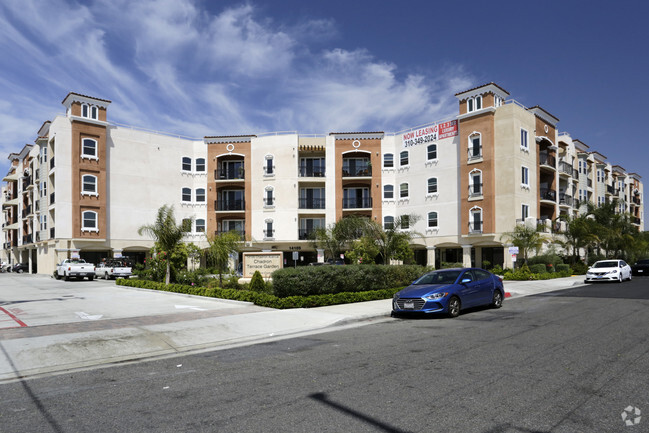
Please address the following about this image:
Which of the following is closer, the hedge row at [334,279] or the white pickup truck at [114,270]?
the hedge row at [334,279]

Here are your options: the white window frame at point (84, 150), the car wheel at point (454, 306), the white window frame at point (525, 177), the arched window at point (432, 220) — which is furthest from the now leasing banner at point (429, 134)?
the car wheel at point (454, 306)

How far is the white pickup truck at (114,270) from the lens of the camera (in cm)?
3469

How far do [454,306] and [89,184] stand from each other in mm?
36320

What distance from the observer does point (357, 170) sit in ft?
152

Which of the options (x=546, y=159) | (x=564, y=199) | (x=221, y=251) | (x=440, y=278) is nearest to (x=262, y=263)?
(x=221, y=251)

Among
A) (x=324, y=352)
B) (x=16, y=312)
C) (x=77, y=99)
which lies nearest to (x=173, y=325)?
(x=324, y=352)

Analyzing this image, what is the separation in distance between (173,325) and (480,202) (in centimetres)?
3194

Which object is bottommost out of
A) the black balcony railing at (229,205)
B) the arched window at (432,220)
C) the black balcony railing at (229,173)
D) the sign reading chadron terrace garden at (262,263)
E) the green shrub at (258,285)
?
the green shrub at (258,285)

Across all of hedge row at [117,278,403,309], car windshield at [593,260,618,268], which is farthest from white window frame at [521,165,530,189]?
hedge row at [117,278,403,309]

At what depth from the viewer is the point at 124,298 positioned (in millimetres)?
19578

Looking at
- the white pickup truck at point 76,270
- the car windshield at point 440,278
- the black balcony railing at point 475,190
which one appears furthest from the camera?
the black balcony railing at point 475,190

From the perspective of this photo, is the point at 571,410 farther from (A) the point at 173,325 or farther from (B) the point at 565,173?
(B) the point at 565,173

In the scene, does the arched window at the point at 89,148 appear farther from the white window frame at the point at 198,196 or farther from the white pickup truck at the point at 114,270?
the white pickup truck at the point at 114,270

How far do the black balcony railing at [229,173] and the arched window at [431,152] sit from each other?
59.3ft
